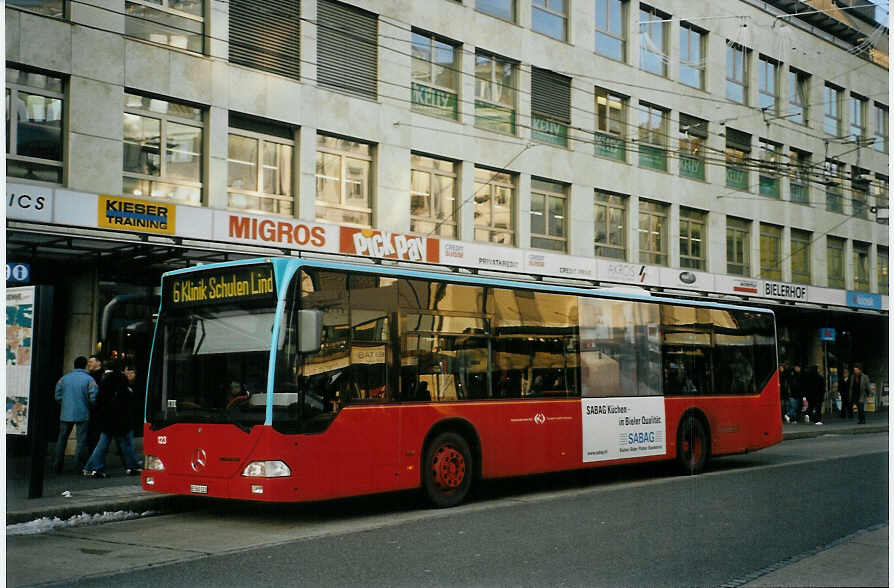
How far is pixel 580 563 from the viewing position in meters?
8.34

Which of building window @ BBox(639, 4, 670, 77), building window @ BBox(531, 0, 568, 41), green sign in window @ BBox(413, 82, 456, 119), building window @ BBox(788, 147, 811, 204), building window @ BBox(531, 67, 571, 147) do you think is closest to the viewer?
green sign in window @ BBox(413, 82, 456, 119)

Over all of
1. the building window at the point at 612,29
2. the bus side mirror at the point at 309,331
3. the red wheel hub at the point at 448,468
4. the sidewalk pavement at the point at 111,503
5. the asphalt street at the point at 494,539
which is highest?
the building window at the point at 612,29

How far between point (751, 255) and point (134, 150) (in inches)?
823

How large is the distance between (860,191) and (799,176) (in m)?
5.21

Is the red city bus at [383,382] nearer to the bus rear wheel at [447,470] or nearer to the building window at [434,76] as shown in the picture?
the bus rear wheel at [447,470]

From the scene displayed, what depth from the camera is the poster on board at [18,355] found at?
12531mm

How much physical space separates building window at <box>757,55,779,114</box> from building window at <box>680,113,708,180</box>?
183 cm

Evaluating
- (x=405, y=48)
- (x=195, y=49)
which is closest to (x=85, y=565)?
(x=195, y=49)

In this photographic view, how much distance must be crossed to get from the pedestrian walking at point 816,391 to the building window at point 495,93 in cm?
1120

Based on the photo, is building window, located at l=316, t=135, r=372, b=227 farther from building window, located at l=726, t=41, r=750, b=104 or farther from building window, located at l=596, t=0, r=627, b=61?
building window, located at l=726, t=41, r=750, b=104

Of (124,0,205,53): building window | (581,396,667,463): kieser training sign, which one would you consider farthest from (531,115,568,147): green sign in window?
(581,396,667,463): kieser training sign

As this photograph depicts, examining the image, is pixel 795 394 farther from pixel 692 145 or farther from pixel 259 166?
pixel 259 166

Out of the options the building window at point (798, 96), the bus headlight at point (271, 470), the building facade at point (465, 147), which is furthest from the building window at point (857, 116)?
the bus headlight at point (271, 470)

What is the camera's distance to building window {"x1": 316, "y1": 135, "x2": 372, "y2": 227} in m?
21.9
